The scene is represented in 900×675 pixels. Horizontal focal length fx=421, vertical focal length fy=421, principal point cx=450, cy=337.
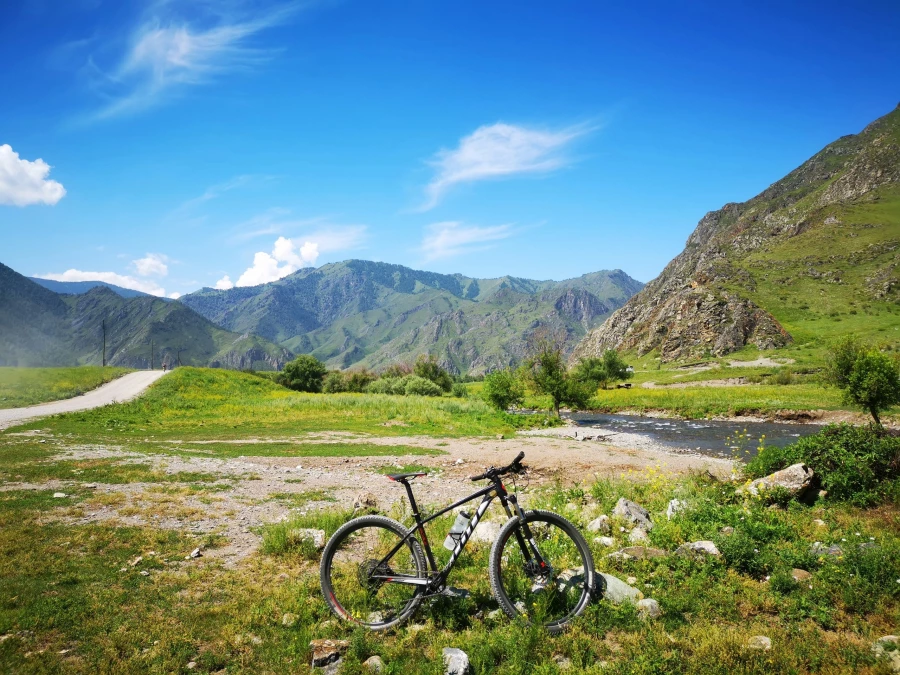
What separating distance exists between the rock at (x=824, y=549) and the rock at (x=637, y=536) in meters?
2.53

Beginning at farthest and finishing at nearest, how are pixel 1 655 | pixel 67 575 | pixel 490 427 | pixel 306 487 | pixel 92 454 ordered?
pixel 490 427
pixel 92 454
pixel 306 487
pixel 67 575
pixel 1 655

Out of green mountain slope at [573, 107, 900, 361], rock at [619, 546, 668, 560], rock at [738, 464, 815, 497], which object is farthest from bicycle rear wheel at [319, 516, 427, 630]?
green mountain slope at [573, 107, 900, 361]

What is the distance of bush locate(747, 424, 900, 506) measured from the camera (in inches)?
373

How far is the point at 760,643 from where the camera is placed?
16.5 ft

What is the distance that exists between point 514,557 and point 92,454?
22.3 m

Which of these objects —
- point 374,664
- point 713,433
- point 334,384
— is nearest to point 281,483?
point 374,664

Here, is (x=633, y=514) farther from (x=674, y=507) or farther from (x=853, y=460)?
(x=853, y=460)

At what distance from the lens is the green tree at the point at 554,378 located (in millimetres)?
48781

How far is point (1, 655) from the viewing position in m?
5.15

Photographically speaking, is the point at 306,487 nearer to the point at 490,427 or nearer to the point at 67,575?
the point at 67,575

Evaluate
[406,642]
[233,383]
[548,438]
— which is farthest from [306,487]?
[233,383]

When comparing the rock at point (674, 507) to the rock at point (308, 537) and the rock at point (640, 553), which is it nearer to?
the rock at point (640, 553)

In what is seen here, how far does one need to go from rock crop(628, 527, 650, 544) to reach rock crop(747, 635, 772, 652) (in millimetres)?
3011

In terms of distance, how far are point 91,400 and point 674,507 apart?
5637 centimetres
